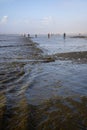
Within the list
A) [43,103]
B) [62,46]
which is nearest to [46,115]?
[43,103]

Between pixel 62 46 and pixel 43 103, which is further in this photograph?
pixel 62 46

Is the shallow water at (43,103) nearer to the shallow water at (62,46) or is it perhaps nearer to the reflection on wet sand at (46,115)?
the reflection on wet sand at (46,115)

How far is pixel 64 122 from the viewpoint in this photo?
486 centimetres

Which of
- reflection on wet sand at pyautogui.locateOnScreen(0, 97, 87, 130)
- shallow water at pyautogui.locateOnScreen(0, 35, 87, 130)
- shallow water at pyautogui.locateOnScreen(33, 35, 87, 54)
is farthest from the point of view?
shallow water at pyautogui.locateOnScreen(33, 35, 87, 54)

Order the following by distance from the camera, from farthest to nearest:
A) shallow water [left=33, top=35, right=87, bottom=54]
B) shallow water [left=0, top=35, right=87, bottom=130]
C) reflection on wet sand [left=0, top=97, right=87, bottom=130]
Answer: shallow water [left=33, top=35, right=87, bottom=54] → shallow water [left=0, top=35, right=87, bottom=130] → reflection on wet sand [left=0, top=97, right=87, bottom=130]

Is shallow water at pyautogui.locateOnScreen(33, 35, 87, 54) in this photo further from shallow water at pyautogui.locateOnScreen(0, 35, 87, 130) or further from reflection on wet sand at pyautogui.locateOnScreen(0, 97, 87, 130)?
reflection on wet sand at pyautogui.locateOnScreen(0, 97, 87, 130)

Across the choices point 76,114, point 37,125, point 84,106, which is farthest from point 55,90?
point 37,125

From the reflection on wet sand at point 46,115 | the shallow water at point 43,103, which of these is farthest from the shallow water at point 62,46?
the reflection on wet sand at point 46,115

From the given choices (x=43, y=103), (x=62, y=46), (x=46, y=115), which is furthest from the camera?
(x=62, y=46)

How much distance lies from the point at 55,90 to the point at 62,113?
2.14m

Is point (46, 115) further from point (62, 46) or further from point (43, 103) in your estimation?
point (62, 46)

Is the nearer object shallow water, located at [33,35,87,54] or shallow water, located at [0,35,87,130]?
shallow water, located at [0,35,87,130]

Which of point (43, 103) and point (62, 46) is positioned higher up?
point (43, 103)

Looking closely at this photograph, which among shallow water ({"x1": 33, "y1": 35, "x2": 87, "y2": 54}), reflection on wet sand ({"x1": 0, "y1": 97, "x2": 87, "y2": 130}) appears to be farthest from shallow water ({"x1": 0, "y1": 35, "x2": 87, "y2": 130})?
shallow water ({"x1": 33, "y1": 35, "x2": 87, "y2": 54})
